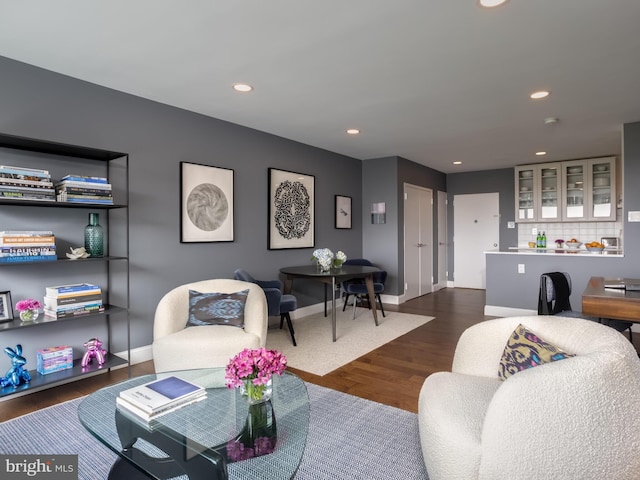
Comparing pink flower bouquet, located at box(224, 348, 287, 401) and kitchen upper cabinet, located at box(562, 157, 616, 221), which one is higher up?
kitchen upper cabinet, located at box(562, 157, 616, 221)

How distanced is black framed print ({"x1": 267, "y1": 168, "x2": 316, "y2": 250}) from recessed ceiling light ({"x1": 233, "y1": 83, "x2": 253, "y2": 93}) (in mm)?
1463

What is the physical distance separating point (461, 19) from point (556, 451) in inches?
88.4

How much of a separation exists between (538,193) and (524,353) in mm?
6086

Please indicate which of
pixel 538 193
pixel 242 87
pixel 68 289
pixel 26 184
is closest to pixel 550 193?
pixel 538 193

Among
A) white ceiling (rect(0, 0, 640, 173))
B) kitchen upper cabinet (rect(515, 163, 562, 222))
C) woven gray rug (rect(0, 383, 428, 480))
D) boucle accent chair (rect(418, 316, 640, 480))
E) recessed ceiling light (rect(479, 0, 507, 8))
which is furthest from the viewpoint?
kitchen upper cabinet (rect(515, 163, 562, 222))

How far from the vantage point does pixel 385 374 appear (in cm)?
314

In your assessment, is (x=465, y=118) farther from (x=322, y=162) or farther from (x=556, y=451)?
(x=556, y=451)

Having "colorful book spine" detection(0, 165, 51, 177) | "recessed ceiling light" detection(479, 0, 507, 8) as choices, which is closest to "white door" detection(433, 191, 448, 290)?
"recessed ceiling light" detection(479, 0, 507, 8)

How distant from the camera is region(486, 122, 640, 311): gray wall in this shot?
4336 millimetres

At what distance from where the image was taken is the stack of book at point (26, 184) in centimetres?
250

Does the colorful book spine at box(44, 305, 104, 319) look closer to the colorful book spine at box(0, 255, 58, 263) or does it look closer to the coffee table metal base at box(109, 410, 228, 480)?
the colorful book spine at box(0, 255, 58, 263)

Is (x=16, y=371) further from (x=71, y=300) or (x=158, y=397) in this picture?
(x=158, y=397)

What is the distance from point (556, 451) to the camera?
116 cm

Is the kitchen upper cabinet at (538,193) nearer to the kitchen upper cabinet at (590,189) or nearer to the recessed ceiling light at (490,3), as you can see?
the kitchen upper cabinet at (590,189)
